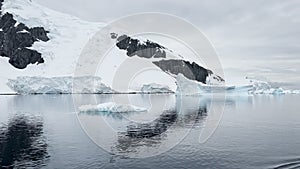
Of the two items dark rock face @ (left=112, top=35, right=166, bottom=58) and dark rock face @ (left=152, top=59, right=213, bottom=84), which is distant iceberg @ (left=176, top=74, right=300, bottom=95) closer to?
dark rock face @ (left=152, top=59, right=213, bottom=84)

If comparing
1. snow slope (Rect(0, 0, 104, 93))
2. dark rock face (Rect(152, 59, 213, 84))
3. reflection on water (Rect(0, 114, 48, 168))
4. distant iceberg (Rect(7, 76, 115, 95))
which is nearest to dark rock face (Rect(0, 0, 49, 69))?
snow slope (Rect(0, 0, 104, 93))

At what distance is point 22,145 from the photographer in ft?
110

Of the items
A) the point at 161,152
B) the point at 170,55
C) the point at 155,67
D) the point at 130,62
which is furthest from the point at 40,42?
the point at 161,152

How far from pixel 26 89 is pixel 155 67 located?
2918 inches

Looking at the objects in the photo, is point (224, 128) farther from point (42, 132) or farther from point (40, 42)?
point (40, 42)

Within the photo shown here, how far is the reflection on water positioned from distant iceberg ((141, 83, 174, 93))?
107964 mm

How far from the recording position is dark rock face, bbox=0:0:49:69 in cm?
14950

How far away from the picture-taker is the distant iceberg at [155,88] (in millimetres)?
156062

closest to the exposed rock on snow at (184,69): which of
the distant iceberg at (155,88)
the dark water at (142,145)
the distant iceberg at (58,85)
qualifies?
the distant iceberg at (155,88)

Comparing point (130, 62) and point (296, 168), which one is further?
point (130, 62)

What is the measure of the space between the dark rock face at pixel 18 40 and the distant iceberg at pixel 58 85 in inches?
815

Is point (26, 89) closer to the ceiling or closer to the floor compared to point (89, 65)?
closer to the floor

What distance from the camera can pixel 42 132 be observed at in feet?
138

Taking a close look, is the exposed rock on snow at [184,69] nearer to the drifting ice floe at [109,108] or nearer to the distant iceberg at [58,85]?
the distant iceberg at [58,85]
